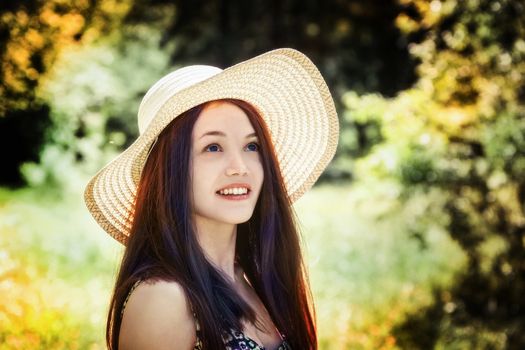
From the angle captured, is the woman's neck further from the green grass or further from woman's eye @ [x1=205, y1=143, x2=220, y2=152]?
the green grass

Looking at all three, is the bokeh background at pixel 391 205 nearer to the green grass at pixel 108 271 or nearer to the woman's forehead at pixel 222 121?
the green grass at pixel 108 271

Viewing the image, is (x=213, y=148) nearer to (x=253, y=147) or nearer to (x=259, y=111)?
(x=253, y=147)

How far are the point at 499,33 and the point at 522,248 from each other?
1.78m

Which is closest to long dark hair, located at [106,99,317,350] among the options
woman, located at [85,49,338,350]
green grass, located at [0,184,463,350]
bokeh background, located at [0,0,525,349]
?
woman, located at [85,49,338,350]

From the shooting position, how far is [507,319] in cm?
519

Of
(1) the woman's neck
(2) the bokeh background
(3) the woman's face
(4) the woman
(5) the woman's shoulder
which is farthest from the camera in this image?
(2) the bokeh background

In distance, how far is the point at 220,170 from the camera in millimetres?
2023

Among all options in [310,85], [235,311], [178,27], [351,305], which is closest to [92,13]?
[351,305]

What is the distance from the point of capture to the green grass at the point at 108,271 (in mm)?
4176

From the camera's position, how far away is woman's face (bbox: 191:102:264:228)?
6.63 ft

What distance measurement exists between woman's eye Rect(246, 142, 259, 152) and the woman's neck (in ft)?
0.91

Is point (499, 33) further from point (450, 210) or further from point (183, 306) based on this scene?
point (183, 306)

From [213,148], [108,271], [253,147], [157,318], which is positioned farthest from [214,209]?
[108,271]

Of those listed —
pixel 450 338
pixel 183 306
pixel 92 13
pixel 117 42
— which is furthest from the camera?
pixel 117 42
